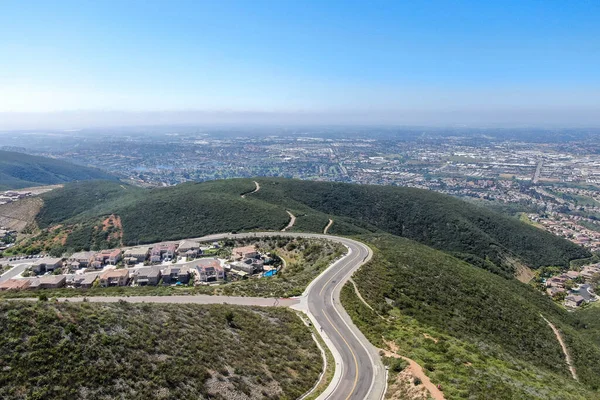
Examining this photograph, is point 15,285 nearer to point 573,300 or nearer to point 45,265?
point 45,265

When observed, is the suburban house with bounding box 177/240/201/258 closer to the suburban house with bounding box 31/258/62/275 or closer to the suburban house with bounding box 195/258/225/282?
the suburban house with bounding box 195/258/225/282

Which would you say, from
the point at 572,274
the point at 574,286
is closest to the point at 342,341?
the point at 574,286

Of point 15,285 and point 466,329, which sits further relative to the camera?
point 15,285

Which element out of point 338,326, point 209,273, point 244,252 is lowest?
point 209,273

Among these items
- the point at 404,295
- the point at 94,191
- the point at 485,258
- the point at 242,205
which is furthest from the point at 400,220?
the point at 94,191

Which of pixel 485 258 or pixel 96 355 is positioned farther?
pixel 485 258

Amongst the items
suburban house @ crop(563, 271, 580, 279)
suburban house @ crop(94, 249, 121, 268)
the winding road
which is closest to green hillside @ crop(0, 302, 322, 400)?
the winding road

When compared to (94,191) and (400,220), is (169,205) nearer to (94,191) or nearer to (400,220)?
(94,191)
